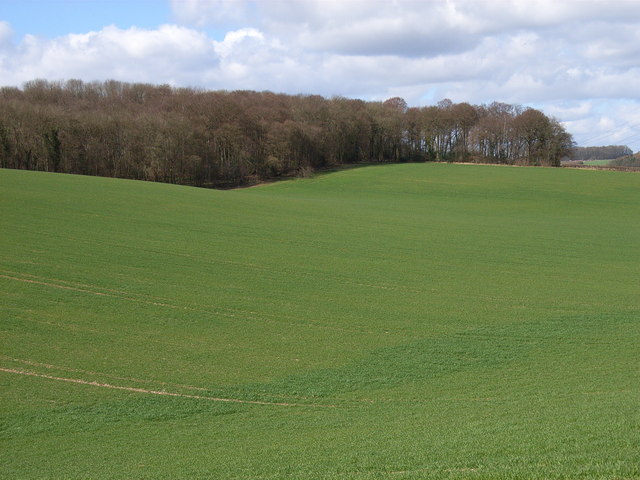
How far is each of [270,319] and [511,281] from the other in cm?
1213

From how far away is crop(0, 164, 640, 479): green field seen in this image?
353 inches

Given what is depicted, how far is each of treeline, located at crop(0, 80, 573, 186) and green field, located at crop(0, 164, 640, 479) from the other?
33456 millimetres

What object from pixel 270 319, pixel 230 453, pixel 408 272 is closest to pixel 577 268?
pixel 408 272

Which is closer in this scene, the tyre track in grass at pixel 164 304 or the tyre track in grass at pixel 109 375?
the tyre track in grass at pixel 109 375

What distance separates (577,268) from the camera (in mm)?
29531

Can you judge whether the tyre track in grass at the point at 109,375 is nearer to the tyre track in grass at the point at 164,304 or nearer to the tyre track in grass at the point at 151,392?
the tyre track in grass at the point at 151,392

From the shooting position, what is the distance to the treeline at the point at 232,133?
225 feet

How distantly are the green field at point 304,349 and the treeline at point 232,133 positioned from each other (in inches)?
1317

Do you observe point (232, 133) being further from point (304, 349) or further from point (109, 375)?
point (109, 375)

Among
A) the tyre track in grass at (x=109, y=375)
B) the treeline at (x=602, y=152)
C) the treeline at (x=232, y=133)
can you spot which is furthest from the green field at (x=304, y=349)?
the treeline at (x=602, y=152)

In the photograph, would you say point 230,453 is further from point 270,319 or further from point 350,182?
point 350,182

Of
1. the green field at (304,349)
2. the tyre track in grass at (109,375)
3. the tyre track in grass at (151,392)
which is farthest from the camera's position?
the tyre track in grass at (109,375)

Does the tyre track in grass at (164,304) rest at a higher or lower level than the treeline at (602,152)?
lower

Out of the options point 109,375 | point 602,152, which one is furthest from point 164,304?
point 602,152
